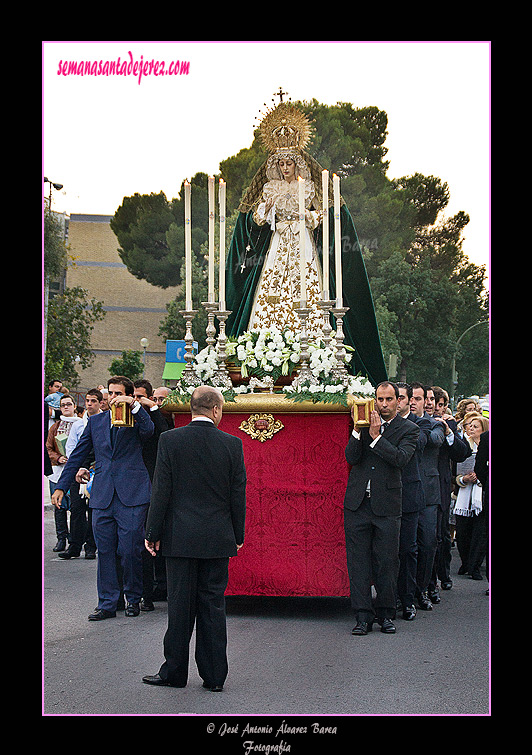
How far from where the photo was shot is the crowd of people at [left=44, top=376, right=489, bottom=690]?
4.54 meters

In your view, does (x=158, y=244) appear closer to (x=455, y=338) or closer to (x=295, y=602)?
(x=455, y=338)

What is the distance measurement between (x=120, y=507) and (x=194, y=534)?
6.68 ft

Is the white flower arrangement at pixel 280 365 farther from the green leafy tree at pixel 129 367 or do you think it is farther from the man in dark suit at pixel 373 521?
the green leafy tree at pixel 129 367

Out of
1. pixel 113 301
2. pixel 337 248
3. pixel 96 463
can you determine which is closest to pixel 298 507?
pixel 96 463

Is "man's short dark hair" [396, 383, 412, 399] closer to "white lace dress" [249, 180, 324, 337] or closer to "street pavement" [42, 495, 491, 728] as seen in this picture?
"white lace dress" [249, 180, 324, 337]

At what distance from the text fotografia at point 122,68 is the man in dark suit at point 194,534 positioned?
1859mm

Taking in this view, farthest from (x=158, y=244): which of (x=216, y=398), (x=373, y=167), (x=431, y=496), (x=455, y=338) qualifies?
(x=216, y=398)

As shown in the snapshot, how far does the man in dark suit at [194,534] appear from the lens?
452 cm

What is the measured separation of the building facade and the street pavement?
24.1 metres

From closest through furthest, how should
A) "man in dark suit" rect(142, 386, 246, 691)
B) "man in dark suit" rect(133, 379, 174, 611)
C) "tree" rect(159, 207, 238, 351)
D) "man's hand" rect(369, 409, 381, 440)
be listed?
"man in dark suit" rect(142, 386, 246, 691), "man's hand" rect(369, 409, 381, 440), "man in dark suit" rect(133, 379, 174, 611), "tree" rect(159, 207, 238, 351)

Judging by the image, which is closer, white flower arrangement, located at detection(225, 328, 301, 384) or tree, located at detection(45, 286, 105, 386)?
white flower arrangement, located at detection(225, 328, 301, 384)

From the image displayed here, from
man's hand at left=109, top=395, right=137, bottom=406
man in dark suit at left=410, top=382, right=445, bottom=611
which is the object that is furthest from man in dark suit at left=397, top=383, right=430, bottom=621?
man's hand at left=109, top=395, right=137, bottom=406

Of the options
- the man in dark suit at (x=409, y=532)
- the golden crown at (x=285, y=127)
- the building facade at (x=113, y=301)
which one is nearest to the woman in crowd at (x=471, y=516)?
the man in dark suit at (x=409, y=532)
